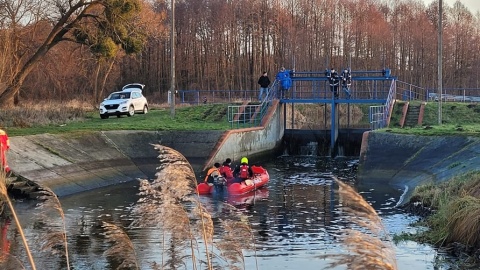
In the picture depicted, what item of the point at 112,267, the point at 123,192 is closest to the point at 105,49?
the point at 123,192

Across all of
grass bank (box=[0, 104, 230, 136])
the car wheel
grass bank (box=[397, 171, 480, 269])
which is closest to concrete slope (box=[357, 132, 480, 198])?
grass bank (box=[397, 171, 480, 269])

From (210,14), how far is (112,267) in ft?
201

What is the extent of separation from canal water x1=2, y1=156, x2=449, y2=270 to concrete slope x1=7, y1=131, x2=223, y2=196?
1.11m

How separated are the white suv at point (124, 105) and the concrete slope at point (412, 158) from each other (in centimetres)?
1641

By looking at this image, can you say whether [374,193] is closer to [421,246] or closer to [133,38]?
[421,246]

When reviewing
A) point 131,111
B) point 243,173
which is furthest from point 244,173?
point 131,111

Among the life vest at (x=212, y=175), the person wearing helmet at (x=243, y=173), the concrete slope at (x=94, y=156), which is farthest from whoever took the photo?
the person wearing helmet at (x=243, y=173)

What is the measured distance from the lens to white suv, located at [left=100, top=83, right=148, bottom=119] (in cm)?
4150

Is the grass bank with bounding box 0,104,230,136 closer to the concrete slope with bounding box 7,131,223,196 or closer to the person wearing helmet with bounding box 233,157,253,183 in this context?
the concrete slope with bounding box 7,131,223,196

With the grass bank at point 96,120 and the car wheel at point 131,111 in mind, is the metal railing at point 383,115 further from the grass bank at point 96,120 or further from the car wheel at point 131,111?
the car wheel at point 131,111

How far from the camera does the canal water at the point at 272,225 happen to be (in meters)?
14.2

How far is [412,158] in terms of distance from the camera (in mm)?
28438

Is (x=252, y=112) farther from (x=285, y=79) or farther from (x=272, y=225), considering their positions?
(x=272, y=225)

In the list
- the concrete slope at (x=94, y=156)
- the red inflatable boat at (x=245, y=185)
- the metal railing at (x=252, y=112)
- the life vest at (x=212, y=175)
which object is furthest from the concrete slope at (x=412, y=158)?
the metal railing at (x=252, y=112)
